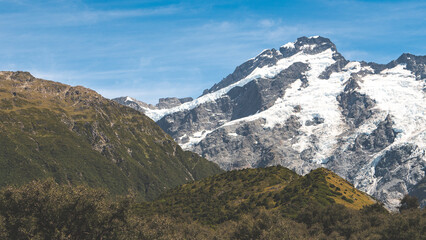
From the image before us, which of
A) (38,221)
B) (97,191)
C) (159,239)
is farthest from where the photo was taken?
(159,239)

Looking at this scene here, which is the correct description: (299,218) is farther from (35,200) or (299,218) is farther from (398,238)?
(35,200)

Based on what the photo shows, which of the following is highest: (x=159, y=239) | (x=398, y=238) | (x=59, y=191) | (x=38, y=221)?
(x=59, y=191)

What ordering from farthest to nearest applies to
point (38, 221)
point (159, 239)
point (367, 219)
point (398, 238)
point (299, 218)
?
1. point (299, 218)
2. point (367, 219)
3. point (398, 238)
4. point (159, 239)
5. point (38, 221)

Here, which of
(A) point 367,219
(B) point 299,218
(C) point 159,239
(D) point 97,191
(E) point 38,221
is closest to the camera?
(E) point 38,221

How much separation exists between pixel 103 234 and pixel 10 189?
2052 centimetres

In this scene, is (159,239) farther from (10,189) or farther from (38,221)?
(10,189)

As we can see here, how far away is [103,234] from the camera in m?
92.5

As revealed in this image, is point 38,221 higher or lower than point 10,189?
lower

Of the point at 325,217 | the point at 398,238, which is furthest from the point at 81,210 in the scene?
the point at 325,217

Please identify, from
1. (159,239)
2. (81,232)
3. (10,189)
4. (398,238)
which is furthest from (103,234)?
(398,238)

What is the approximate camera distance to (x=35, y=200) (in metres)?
85.7

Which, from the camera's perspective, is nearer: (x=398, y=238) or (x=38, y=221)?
(x=38, y=221)

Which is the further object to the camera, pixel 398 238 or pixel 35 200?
pixel 398 238

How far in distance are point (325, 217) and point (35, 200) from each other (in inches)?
4629
